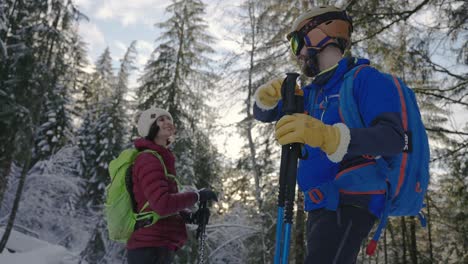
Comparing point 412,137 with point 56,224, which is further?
point 56,224

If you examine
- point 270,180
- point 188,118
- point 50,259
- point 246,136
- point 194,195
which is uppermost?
point 188,118

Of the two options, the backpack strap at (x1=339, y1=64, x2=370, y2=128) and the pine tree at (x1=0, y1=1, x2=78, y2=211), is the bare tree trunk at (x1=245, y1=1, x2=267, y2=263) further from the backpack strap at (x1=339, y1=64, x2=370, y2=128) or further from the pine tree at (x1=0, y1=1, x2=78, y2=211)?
the backpack strap at (x1=339, y1=64, x2=370, y2=128)

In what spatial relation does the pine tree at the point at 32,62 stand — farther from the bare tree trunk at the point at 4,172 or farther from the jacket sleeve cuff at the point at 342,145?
the jacket sleeve cuff at the point at 342,145

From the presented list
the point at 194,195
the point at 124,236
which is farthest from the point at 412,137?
the point at 124,236

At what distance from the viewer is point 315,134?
1767mm

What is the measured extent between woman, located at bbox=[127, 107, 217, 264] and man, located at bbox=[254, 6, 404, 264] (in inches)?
53.7

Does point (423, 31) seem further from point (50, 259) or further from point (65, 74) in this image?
point (65, 74)

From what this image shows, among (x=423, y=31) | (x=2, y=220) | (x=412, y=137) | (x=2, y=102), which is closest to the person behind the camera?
(x=412, y=137)

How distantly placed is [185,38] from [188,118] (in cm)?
413

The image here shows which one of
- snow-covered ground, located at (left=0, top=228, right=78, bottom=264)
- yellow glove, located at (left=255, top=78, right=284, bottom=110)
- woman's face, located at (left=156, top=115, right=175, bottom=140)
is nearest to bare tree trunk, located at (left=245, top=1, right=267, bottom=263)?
snow-covered ground, located at (left=0, top=228, right=78, bottom=264)

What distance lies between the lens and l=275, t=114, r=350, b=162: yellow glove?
1.74 metres

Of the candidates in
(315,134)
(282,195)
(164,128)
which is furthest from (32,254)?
(315,134)

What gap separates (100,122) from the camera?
28.9 m

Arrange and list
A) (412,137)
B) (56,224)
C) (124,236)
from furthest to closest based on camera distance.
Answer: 1. (56,224)
2. (124,236)
3. (412,137)
